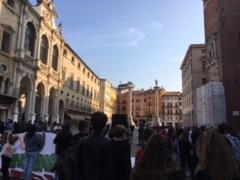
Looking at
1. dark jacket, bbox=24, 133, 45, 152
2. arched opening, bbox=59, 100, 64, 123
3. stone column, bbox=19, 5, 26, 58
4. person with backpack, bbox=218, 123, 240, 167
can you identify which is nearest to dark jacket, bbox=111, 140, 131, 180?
person with backpack, bbox=218, 123, 240, 167

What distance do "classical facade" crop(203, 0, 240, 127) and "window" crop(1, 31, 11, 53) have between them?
21.1 meters

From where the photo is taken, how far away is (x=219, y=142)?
2680 mm

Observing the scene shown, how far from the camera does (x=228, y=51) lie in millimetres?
27188

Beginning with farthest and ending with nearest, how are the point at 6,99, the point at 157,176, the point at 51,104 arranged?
the point at 51,104 → the point at 6,99 → the point at 157,176

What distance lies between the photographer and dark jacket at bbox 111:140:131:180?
3889mm

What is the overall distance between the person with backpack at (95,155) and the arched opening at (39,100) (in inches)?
1158

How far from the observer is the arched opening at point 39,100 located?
3184 cm

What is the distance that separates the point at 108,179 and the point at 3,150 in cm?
567

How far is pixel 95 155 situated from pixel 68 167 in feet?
1.36

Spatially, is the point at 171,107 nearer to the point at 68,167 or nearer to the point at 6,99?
the point at 6,99

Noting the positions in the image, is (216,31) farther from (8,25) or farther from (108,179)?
(108,179)

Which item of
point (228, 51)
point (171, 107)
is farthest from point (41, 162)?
point (171, 107)

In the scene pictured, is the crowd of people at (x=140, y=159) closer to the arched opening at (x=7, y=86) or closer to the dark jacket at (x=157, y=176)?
the dark jacket at (x=157, y=176)

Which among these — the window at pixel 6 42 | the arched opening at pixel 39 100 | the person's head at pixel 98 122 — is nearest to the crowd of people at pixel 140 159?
the person's head at pixel 98 122
